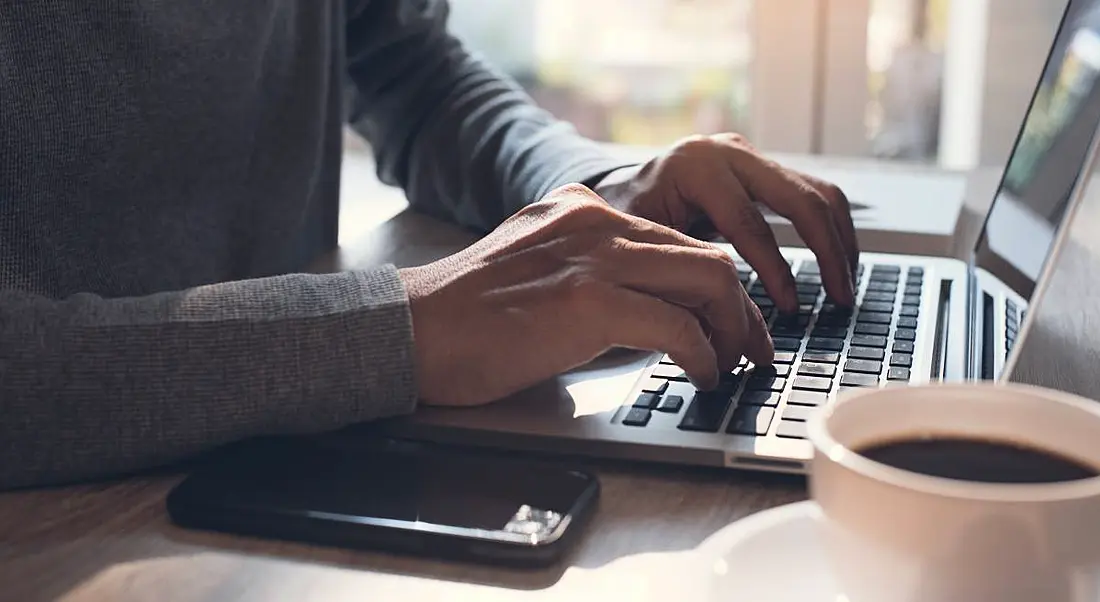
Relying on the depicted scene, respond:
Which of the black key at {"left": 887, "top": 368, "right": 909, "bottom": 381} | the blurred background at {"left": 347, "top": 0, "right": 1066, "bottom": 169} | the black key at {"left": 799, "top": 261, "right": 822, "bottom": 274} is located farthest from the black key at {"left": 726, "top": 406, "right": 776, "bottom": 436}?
the blurred background at {"left": 347, "top": 0, "right": 1066, "bottom": 169}

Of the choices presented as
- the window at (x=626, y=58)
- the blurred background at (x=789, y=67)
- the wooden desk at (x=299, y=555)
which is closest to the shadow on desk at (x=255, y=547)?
the wooden desk at (x=299, y=555)

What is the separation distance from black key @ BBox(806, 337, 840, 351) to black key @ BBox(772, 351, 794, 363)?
0.02 meters

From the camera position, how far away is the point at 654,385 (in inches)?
25.9

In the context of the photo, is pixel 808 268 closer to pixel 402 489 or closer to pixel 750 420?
pixel 750 420

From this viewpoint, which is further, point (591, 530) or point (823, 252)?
point (823, 252)

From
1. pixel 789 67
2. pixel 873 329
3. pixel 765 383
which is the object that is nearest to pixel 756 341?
pixel 765 383

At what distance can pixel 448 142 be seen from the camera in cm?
116

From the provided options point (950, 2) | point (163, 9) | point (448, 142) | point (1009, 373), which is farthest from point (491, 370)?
point (950, 2)

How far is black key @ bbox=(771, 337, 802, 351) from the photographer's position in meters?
0.72

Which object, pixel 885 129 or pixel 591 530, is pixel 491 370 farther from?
pixel 885 129

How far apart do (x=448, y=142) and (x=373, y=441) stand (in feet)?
1.91

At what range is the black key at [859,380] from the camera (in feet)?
2.18

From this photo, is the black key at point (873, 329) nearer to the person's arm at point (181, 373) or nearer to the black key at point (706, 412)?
the black key at point (706, 412)

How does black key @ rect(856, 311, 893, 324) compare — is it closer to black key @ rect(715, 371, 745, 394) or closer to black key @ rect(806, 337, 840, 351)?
black key @ rect(806, 337, 840, 351)
